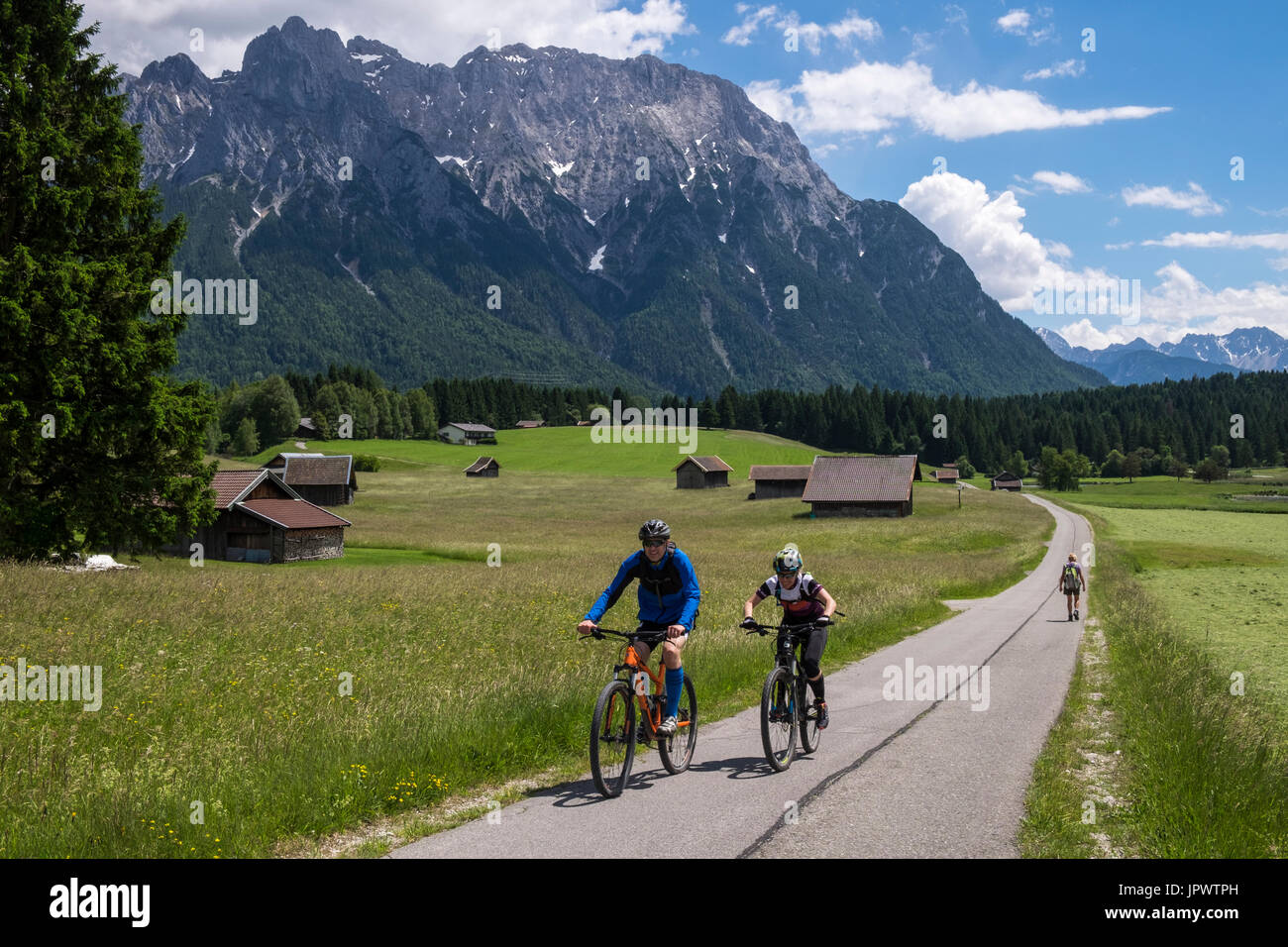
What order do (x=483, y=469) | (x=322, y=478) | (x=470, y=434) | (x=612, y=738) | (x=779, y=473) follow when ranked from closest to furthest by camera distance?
(x=612, y=738) → (x=322, y=478) → (x=779, y=473) → (x=483, y=469) → (x=470, y=434)

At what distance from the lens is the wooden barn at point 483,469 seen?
118 meters

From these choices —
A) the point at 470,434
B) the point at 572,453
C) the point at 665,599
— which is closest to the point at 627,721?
the point at 665,599

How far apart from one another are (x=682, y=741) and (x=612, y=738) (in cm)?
135

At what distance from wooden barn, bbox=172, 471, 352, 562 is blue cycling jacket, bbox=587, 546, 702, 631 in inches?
1726

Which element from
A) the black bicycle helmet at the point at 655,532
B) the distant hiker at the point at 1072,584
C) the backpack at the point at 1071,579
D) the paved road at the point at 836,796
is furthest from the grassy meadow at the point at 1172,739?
the black bicycle helmet at the point at 655,532

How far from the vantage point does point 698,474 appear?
11481 cm

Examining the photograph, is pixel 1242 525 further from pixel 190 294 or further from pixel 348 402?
pixel 348 402

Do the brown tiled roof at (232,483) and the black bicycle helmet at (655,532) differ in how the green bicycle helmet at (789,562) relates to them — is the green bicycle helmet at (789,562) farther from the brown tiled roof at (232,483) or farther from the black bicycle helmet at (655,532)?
the brown tiled roof at (232,483)

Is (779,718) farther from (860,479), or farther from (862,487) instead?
(860,479)

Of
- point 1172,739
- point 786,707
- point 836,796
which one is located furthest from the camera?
point 1172,739

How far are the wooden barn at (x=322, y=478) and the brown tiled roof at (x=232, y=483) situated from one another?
3292 cm

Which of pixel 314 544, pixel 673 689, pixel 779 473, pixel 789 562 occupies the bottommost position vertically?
pixel 314 544
